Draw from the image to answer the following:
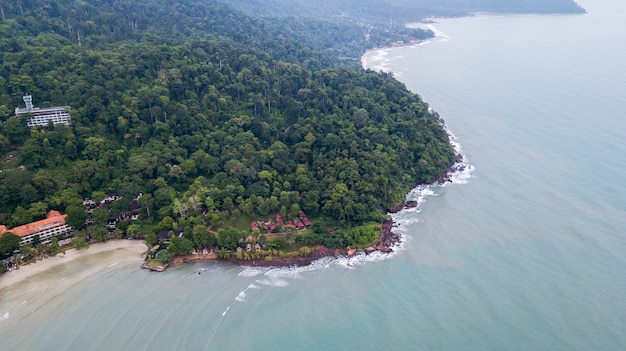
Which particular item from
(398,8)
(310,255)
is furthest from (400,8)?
(310,255)

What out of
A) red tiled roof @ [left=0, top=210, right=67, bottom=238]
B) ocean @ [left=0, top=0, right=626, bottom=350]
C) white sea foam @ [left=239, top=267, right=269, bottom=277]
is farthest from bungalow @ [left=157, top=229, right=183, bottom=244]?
red tiled roof @ [left=0, top=210, right=67, bottom=238]

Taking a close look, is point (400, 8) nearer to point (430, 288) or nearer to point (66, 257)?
point (430, 288)

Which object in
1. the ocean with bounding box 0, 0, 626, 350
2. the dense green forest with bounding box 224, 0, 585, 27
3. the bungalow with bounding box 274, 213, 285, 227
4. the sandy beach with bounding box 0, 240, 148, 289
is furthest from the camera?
the dense green forest with bounding box 224, 0, 585, 27

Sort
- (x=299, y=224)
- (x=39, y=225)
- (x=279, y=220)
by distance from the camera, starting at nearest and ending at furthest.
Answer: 1. (x=39, y=225)
2. (x=299, y=224)
3. (x=279, y=220)

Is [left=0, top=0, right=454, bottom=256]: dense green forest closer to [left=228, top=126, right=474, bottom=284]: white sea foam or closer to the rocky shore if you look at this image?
the rocky shore

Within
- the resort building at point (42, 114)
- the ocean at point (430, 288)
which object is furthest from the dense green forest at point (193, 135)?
the ocean at point (430, 288)

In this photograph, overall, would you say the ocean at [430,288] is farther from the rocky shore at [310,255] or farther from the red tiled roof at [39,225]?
the red tiled roof at [39,225]
